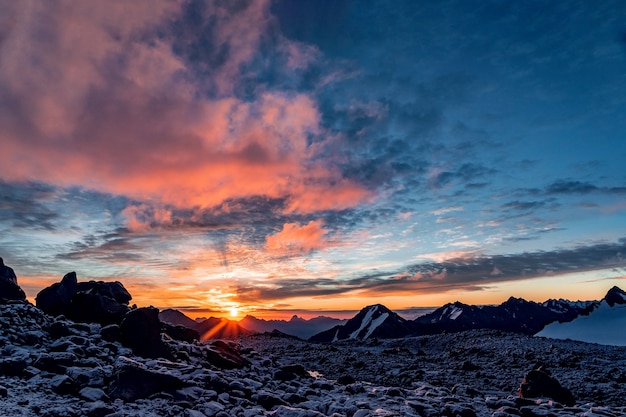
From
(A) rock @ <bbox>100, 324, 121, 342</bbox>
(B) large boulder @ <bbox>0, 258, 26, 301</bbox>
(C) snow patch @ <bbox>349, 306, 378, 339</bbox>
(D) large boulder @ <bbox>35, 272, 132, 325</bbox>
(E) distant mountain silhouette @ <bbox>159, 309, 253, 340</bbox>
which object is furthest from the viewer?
(C) snow patch @ <bbox>349, 306, 378, 339</bbox>

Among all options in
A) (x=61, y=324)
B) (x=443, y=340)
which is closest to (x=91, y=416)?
(x=61, y=324)

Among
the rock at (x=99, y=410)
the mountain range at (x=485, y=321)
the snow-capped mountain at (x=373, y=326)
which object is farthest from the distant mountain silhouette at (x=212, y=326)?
the snow-capped mountain at (x=373, y=326)

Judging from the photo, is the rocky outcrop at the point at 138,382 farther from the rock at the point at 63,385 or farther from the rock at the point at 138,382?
the rock at the point at 63,385

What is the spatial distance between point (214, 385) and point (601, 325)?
156687 millimetres

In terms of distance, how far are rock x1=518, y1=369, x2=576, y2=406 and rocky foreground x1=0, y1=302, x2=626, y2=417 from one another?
252 millimetres

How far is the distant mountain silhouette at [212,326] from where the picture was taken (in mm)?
66875

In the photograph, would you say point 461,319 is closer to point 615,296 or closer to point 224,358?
Result: point 615,296

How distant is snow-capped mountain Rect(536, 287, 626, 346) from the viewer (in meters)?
115

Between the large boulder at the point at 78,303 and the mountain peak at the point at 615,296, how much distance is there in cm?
17086

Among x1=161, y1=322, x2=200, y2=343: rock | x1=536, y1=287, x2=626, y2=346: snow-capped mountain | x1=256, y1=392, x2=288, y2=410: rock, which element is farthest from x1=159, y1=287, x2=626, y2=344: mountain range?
x1=256, y1=392, x2=288, y2=410: rock

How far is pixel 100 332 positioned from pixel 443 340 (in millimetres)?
34530

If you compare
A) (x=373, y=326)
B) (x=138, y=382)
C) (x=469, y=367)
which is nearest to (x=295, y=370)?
(x=138, y=382)

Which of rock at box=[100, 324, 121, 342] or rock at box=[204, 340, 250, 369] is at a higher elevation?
rock at box=[100, 324, 121, 342]

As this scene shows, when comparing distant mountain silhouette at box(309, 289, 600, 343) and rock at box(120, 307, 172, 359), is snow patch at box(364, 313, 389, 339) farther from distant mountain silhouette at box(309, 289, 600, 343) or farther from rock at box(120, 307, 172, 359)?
rock at box(120, 307, 172, 359)
